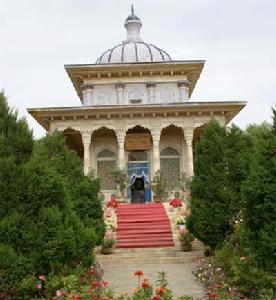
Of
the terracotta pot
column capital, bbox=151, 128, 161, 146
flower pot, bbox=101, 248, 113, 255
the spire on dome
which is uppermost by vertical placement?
the spire on dome

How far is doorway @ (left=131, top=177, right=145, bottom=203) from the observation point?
27109 millimetres

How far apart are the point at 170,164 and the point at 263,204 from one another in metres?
18.6

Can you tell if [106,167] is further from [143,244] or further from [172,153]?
[143,244]

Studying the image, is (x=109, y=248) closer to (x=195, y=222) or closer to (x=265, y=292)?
(x=195, y=222)

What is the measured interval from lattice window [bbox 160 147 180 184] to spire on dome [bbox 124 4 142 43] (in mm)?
9510

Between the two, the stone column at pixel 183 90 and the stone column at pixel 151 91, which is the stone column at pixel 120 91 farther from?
the stone column at pixel 183 90

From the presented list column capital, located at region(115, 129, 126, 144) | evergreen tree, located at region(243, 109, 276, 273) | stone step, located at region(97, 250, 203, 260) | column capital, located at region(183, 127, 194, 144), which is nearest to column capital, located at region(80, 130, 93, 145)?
column capital, located at region(115, 129, 126, 144)

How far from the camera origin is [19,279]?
7.76 metres

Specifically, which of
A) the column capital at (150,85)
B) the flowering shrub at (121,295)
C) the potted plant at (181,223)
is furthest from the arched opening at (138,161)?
the flowering shrub at (121,295)

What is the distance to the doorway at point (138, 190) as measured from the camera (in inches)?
1067

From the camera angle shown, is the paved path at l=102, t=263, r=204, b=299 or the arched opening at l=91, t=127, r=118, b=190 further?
the arched opening at l=91, t=127, r=118, b=190

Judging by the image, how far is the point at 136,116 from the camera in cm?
2561

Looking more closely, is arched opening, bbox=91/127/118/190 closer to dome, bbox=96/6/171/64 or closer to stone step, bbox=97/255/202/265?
dome, bbox=96/6/171/64

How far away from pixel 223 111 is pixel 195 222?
46.4ft
